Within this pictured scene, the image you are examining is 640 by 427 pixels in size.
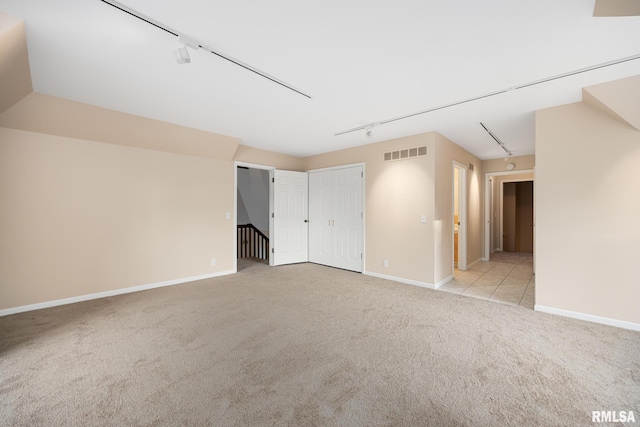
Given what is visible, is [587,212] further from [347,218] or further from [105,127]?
[105,127]

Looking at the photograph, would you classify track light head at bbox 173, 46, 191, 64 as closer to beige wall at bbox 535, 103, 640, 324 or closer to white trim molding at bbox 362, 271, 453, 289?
beige wall at bbox 535, 103, 640, 324

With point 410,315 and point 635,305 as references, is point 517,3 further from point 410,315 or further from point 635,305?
point 635,305

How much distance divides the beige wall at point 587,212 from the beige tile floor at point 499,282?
558 millimetres

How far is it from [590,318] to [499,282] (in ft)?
5.23

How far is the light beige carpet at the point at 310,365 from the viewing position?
1609 millimetres

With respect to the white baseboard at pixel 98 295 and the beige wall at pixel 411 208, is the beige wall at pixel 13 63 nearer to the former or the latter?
the white baseboard at pixel 98 295

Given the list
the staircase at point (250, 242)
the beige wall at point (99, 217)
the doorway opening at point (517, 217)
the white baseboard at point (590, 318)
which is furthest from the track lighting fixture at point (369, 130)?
the doorway opening at point (517, 217)

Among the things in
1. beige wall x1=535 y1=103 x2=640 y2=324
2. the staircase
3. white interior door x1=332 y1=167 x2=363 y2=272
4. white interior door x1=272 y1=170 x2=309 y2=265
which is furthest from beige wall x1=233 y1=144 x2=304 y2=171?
beige wall x1=535 y1=103 x2=640 y2=324

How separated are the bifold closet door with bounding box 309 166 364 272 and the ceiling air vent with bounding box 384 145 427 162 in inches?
26.9

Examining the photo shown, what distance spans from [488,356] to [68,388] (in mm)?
3325

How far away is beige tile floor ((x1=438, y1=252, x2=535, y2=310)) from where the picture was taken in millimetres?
3770

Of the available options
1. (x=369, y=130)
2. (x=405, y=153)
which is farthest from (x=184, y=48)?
(x=405, y=153)

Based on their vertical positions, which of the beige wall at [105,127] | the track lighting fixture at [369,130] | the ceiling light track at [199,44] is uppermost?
the ceiling light track at [199,44]

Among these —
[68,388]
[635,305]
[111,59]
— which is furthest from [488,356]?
[111,59]
